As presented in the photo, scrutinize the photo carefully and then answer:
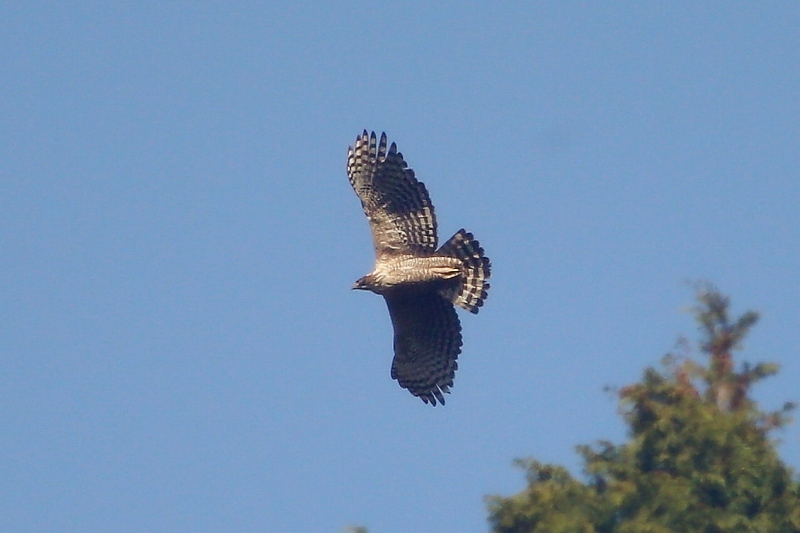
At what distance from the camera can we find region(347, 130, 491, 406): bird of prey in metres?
22.6

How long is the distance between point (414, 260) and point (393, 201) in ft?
2.08

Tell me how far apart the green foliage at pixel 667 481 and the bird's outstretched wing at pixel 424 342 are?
14.1ft

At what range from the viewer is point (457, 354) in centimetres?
2355

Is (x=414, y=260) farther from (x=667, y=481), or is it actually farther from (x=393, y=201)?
(x=667, y=481)

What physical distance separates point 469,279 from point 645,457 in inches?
276

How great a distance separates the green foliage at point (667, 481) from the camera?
2758cm

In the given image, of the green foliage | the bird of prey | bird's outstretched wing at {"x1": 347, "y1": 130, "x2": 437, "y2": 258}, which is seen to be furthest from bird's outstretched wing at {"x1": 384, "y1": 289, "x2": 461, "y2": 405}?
the green foliage

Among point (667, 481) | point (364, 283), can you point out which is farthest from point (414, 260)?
point (667, 481)

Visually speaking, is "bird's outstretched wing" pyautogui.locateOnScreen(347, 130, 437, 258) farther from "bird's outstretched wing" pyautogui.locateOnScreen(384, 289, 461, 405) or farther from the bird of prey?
"bird's outstretched wing" pyautogui.locateOnScreen(384, 289, 461, 405)

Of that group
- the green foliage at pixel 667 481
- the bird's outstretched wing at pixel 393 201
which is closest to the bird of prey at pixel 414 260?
the bird's outstretched wing at pixel 393 201

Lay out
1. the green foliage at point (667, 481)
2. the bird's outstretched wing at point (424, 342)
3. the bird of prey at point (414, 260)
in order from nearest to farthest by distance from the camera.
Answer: the bird of prey at point (414, 260) < the bird's outstretched wing at point (424, 342) < the green foliage at point (667, 481)

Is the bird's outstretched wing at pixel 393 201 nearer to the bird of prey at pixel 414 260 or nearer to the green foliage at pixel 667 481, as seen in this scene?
the bird of prey at pixel 414 260

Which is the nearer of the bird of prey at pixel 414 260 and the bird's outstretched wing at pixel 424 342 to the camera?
the bird of prey at pixel 414 260

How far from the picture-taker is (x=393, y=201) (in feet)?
75.6
